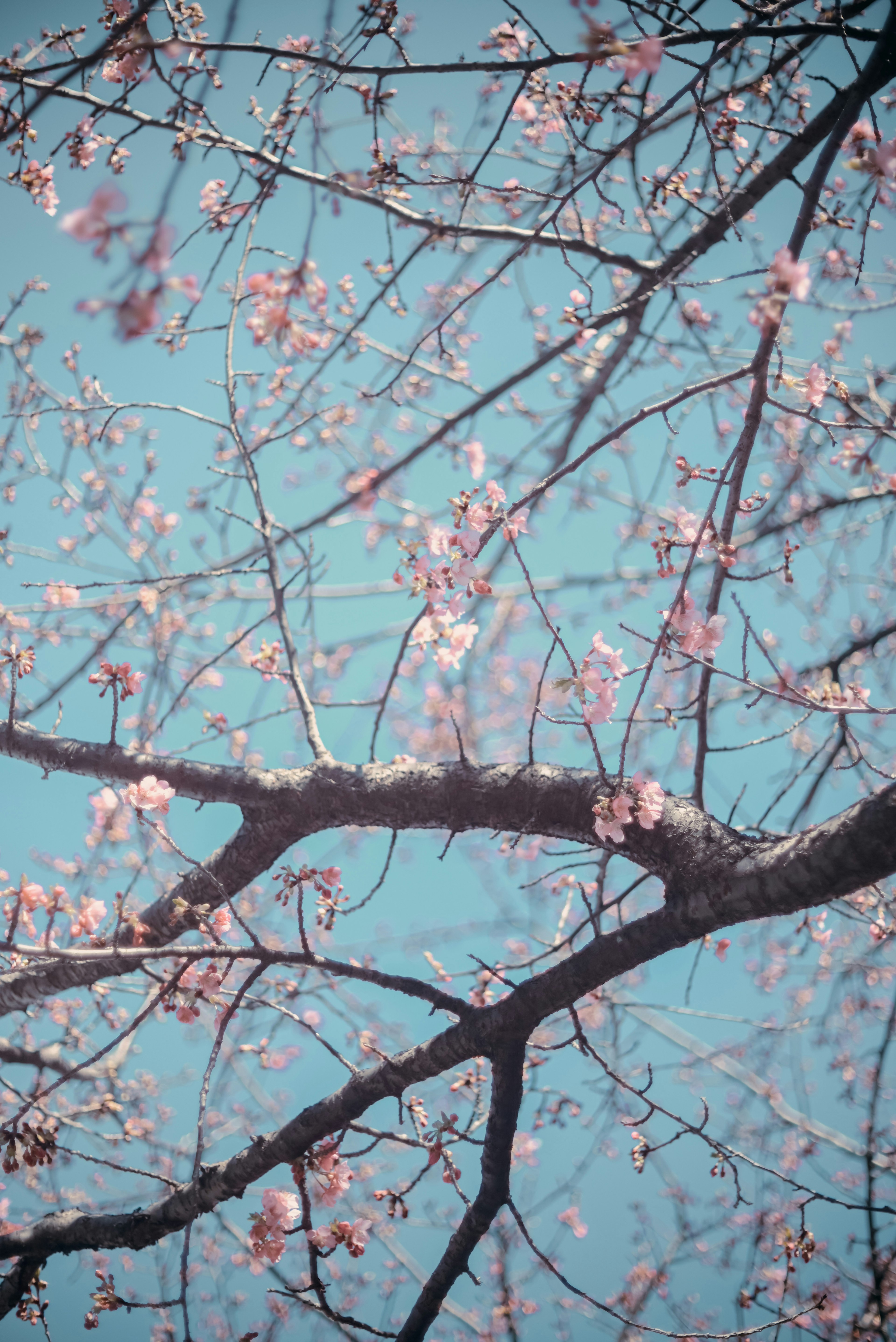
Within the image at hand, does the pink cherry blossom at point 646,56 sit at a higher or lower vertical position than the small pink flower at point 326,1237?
higher

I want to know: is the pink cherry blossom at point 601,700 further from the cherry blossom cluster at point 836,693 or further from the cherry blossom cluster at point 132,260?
the cherry blossom cluster at point 132,260

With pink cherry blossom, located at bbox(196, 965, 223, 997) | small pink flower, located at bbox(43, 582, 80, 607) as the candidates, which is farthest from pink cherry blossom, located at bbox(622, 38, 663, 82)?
small pink flower, located at bbox(43, 582, 80, 607)

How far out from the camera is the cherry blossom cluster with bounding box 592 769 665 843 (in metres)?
1.58

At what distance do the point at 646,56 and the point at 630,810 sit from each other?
1.46 metres

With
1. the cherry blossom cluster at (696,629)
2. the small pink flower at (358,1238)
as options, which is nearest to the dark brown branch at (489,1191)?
the small pink flower at (358,1238)

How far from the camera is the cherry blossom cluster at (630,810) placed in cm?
158

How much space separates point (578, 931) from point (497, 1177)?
0.62m

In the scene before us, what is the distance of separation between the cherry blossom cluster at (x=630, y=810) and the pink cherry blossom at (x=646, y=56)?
1.37 metres

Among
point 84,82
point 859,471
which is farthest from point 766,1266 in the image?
point 84,82

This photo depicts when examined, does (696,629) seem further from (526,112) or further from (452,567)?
(526,112)

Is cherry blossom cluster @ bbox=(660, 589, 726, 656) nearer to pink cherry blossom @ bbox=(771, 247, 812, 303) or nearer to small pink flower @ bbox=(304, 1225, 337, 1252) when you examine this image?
pink cherry blossom @ bbox=(771, 247, 812, 303)

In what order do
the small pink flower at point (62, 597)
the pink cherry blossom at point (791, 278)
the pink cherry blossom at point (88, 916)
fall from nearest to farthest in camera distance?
the pink cherry blossom at point (791, 278)
the pink cherry blossom at point (88, 916)
the small pink flower at point (62, 597)

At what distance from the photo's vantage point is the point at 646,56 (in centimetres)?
127

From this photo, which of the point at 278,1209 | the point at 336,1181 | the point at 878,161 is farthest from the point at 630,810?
the point at 878,161
